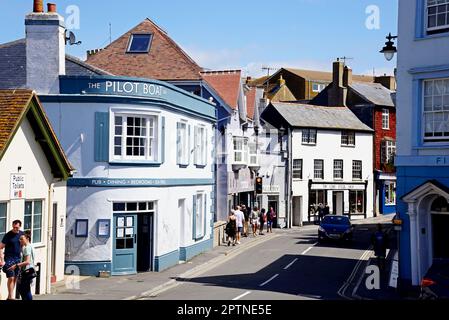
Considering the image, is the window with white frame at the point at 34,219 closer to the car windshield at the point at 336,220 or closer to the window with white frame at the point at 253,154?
the car windshield at the point at 336,220

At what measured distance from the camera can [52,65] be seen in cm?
2333

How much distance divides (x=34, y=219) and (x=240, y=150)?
80.9 feet

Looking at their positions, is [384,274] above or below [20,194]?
below

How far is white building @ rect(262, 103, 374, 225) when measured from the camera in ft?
171

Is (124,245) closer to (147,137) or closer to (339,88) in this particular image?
(147,137)

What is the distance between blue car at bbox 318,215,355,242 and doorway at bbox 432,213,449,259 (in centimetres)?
1554

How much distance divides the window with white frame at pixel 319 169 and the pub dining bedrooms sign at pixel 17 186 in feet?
124

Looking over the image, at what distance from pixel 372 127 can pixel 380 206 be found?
7135 millimetres

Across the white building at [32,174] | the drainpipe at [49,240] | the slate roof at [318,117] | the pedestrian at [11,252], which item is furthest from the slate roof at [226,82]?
the pedestrian at [11,252]

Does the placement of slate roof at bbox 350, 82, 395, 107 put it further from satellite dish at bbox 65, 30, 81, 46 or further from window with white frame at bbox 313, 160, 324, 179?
satellite dish at bbox 65, 30, 81, 46

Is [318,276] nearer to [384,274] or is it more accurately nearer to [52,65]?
[384,274]

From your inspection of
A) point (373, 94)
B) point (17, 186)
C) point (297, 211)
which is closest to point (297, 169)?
point (297, 211)

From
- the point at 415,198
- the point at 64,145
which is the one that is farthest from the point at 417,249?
the point at 64,145

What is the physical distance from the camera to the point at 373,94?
200ft
